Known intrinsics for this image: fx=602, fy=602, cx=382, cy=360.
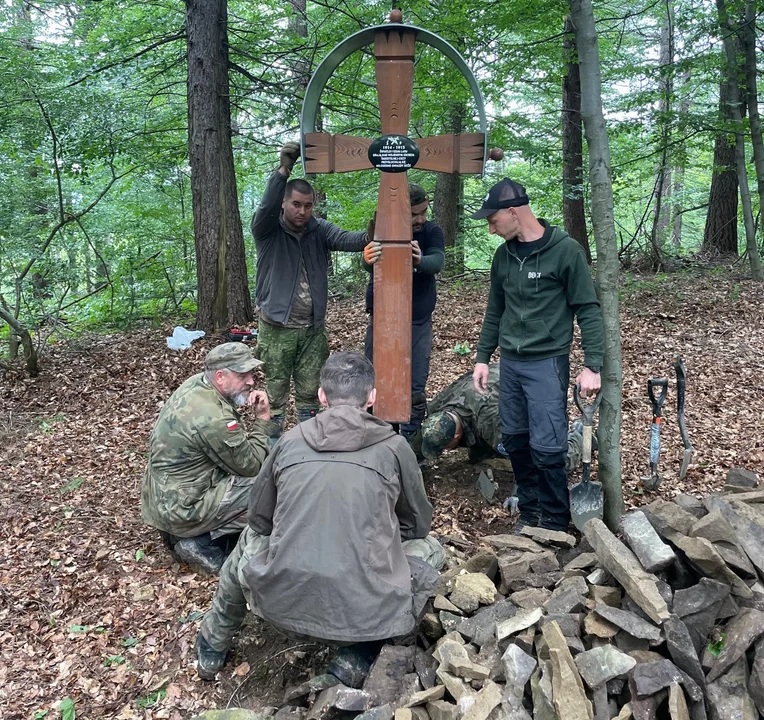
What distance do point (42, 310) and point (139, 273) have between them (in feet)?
4.76

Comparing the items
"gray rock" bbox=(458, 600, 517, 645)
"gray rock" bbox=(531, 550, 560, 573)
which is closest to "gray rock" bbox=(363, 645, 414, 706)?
"gray rock" bbox=(458, 600, 517, 645)

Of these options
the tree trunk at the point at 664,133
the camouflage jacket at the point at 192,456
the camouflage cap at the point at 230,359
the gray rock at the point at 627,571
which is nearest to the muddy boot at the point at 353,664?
the gray rock at the point at 627,571

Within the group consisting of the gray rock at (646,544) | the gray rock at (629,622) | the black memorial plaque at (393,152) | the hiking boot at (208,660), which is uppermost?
the black memorial plaque at (393,152)

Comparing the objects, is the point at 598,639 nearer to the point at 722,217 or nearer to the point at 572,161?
the point at 572,161

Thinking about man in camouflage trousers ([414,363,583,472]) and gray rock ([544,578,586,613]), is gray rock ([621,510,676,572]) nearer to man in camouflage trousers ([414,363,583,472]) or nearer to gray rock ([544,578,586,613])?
gray rock ([544,578,586,613])

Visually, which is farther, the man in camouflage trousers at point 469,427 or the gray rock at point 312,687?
the man in camouflage trousers at point 469,427

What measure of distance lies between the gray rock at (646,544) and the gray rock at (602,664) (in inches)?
17.5

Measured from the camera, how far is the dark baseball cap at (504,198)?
3197 mm

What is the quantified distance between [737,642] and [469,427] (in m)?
2.33

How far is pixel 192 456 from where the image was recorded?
3.38 metres

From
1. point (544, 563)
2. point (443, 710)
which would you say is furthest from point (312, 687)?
point (544, 563)

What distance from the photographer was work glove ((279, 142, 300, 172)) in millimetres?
3260

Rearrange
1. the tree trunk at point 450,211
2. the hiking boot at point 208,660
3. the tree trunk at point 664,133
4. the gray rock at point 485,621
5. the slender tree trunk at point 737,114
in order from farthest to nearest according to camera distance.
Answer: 1. the tree trunk at point 450,211
2. the slender tree trunk at point 737,114
3. the tree trunk at point 664,133
4. the hiking boot at point 208,660
5. the gray rock at point 485,621

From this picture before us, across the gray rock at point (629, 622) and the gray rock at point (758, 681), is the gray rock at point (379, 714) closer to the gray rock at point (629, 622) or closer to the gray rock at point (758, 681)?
the gray rock at point (629, 622)
